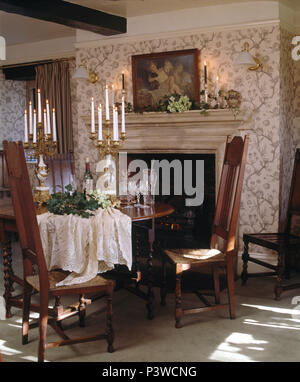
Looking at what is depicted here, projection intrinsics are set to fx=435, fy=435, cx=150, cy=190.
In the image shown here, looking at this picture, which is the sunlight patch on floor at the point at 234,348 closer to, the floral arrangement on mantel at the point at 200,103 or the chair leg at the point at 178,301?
the chair leg at the point at 178,301

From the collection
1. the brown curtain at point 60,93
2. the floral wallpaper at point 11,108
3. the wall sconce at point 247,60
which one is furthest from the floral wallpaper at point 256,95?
the floral wallpaper at point 11,108

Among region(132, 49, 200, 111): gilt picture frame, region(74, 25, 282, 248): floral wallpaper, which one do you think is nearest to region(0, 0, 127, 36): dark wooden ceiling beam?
region(132, 49, 200, 111): gilt picture frame

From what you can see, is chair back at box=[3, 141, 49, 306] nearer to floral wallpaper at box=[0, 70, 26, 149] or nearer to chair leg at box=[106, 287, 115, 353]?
chair leg at box=[106, 287, 115, 353]

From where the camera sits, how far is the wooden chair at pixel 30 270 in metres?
2.47

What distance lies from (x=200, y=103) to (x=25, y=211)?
2.38 m

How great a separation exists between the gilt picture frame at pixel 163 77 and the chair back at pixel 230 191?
1433 mm

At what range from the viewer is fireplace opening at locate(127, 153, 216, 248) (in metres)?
4.65

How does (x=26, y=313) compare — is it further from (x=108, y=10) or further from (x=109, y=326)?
(x=108, y=10)

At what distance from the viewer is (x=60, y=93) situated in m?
6.01

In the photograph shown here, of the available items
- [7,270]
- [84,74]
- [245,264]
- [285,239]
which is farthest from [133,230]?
[84,74]
